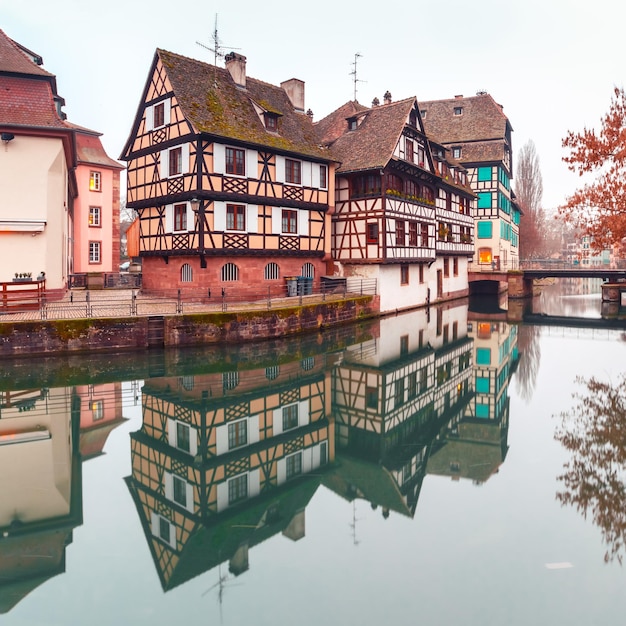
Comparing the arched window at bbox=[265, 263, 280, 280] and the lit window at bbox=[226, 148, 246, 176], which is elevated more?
the lit window at bbox=[226, 148, 246, 176]

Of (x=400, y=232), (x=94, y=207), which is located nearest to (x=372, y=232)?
(x=400, y=232)

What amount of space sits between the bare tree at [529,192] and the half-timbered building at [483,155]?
62.5 ft

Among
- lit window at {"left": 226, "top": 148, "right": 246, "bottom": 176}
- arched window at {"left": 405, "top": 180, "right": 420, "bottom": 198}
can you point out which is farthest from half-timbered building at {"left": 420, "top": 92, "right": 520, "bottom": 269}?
lit window at {"left": 226, "top": 148, "right": 246, "bottom": 176}

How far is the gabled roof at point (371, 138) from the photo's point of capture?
96.8 feet

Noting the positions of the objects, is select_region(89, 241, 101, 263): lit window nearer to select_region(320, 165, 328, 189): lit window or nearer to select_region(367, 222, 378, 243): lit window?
select_region(320, 165, 328, 189): lit window

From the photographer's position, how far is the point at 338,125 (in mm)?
34656

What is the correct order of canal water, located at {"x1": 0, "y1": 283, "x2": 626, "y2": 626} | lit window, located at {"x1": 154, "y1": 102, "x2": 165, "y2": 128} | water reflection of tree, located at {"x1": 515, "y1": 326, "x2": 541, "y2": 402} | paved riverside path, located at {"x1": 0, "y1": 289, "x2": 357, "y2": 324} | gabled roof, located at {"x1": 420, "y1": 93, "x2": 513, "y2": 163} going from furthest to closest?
gabled roof, located at {"x1": 420, "y1": 93, "x2": 513, "y2": 163}, lit window, located at {"x1": 154, "y1": 102, "x2": 165, "y2": 128}, paved riverside path, located at {"x1": 0, "y1": 289, "x2": 357, "y2": 324}, water reflection of tree, located at {"x1": 515, "y1": 326, "x2": 541, "y2": 402}, canal water, located at {"x1": 0, "y1": 283, "x2": 626, "y2": 626}

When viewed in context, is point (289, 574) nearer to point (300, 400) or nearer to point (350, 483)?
point (350, 483)

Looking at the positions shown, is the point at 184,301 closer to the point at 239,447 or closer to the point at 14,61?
the point at 14,61

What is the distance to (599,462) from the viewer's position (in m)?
9.41

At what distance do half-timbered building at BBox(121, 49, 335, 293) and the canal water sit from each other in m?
8.80

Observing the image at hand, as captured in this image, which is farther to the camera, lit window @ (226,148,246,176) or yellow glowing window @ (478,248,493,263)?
yellow glowing window @ (478,248,493,263)

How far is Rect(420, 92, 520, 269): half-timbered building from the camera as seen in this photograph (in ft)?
161

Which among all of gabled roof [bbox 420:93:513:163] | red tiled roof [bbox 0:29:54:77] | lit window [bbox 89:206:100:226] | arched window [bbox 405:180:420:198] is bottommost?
lit window [bbox 89:206:100:226]
